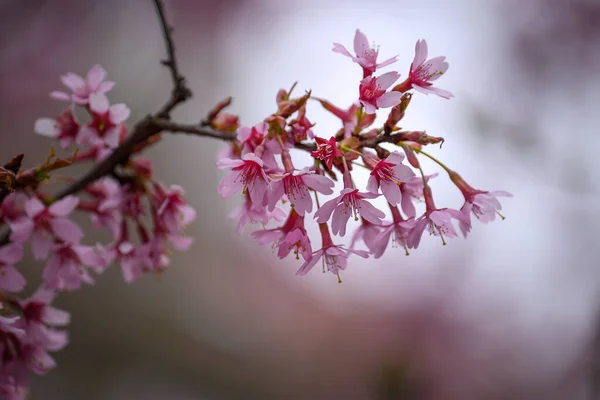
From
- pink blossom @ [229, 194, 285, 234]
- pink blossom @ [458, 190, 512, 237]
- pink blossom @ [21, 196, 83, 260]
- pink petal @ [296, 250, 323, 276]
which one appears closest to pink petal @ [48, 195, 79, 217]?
pink blossom @ [21, 196, 83, 260]

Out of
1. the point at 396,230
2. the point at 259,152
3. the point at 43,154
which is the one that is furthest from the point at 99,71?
the point at 43,154

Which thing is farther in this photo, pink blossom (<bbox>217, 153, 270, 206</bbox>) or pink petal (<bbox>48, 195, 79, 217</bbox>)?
pink petal (<bbox>48, 195, 79, 217</bbox>)

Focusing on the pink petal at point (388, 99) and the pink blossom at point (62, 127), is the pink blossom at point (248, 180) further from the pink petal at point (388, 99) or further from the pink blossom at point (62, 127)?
the pink blossom at point (62, 127)

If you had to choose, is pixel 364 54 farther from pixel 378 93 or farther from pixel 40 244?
pixel 40 244

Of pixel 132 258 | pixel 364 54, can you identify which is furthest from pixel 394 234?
pixel 132 258

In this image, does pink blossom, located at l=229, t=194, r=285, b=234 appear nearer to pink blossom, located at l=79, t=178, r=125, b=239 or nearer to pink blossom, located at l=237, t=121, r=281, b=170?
pink blossom, located at l=237, t=121, r=281, b=170

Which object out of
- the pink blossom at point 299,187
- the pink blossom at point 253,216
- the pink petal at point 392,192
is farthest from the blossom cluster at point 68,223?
the pink petal at point 392,192
